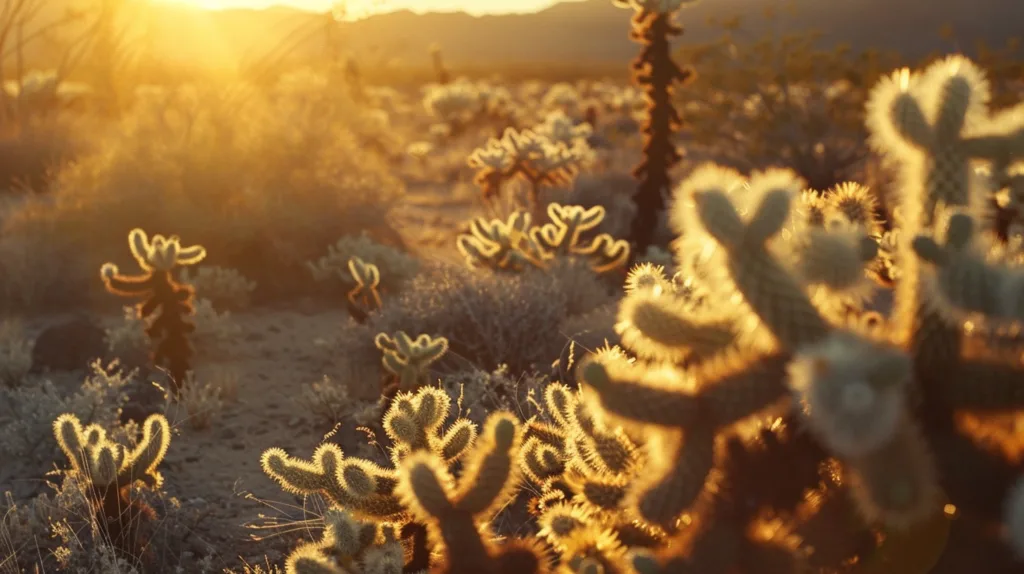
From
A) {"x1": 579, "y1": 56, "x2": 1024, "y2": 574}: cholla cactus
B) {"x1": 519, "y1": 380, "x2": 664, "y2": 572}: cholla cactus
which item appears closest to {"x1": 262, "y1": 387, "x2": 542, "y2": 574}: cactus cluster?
{"x1": 519, "y1": 380, "x2": 664, "y2": 572}: cholla cactus

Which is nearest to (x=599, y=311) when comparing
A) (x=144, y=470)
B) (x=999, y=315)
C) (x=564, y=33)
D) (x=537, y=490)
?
(x=537, y=490)

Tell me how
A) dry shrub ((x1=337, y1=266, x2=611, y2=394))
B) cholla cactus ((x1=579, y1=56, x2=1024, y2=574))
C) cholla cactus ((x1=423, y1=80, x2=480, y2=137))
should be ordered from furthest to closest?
cholla cactus ((x1=423, y1=80, x2=480, y2=137)) < dry shrub ((x1=337, y1=266, x2=611, y2=394)) < cholla cactus ((x1=579, y1=56, x2=1024, y2=574))

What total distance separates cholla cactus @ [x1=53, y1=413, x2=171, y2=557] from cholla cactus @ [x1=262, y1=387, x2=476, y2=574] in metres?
1.16

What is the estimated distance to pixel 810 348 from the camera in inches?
70.4

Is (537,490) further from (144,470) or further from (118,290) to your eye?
(118,290)

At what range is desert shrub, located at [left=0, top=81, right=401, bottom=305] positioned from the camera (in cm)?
917

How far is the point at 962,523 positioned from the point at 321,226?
8.47m

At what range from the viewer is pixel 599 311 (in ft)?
24.0

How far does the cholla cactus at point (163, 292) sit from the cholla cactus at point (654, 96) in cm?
432

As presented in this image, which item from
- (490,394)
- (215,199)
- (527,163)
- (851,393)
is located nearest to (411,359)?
(490,394)

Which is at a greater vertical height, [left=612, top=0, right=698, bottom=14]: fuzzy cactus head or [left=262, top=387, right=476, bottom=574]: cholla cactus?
[left=612, top=0, right=698, bottom=14]: fuzzy cactus head

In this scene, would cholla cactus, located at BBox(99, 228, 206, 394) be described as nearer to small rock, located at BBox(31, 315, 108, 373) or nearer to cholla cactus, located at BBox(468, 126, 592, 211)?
small rock, located at BBox(31, 315, 108, 373)

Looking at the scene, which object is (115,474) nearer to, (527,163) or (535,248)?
(535,248)

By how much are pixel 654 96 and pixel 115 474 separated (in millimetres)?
6216
